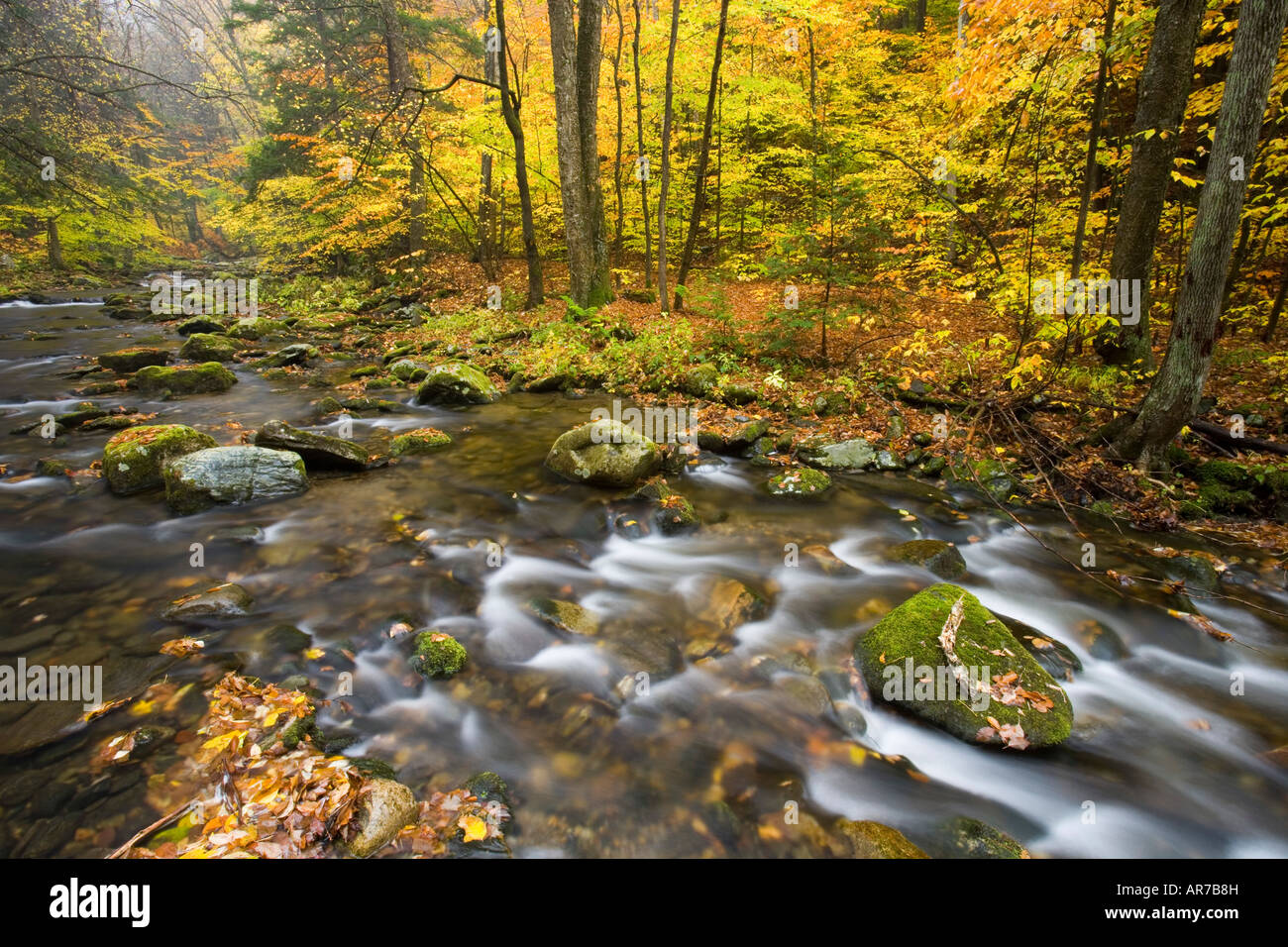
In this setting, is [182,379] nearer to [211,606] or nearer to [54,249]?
→ [211,606]

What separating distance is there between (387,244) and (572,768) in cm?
2316

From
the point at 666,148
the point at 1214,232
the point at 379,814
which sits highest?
the point at 666,148

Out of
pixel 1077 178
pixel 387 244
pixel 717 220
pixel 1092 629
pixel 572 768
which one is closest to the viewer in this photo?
pixel 572 768

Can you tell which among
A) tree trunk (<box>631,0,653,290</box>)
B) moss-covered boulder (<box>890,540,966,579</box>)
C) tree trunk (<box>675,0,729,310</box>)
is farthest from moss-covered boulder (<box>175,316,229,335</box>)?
moss-covered boulder (<box>890,540,966,579</box>)

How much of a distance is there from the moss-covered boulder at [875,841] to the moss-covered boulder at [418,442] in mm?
7323

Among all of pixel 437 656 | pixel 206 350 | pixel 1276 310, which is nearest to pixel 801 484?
pixel 437 656

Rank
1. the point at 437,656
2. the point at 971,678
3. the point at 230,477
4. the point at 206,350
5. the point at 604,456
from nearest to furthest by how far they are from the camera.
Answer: the point at 971,678, the point at 437,656, the point at 230,477, the point at 604,456, the point at 206,350

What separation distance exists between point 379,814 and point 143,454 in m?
6.37

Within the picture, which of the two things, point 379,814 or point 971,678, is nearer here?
point 379,814

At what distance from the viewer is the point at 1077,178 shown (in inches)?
418

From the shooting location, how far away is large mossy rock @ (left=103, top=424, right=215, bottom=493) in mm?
6555

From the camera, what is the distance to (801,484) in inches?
291
